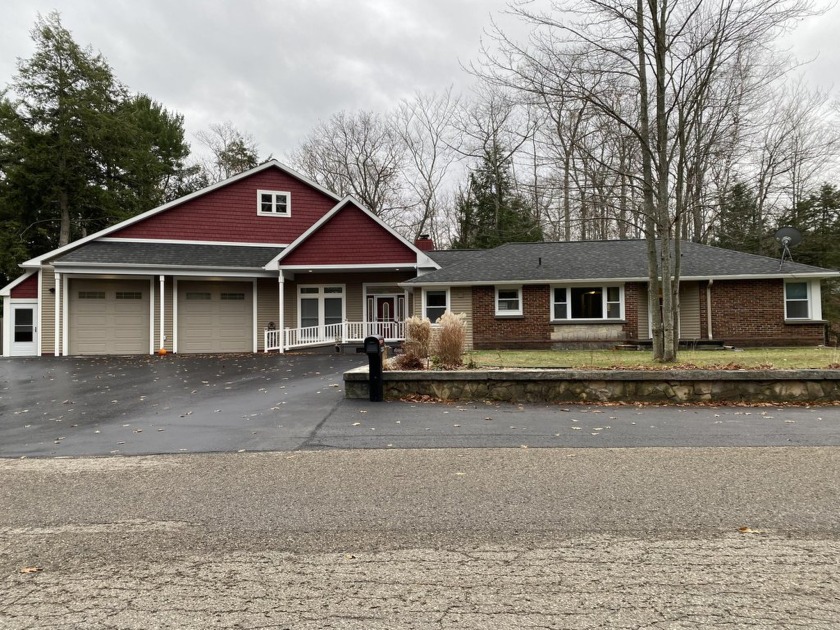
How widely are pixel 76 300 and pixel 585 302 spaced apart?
61.9 ft

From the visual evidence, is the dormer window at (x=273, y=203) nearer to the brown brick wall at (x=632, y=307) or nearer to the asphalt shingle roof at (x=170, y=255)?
the asphalt shingle roof at (x=170, y=255)

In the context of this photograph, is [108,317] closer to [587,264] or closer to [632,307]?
[587,264]

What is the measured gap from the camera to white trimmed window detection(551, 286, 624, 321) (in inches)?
718

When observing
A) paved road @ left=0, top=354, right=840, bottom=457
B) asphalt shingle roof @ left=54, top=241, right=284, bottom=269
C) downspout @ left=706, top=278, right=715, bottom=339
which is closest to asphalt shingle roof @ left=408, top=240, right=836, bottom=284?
downspout @ left=706, top=278, right=715, bottom=339

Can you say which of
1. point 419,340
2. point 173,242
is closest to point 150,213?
point 173,242

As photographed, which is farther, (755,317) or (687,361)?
(755,317)

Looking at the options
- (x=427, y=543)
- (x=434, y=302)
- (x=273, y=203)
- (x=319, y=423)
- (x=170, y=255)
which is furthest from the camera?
(x=273, y=203)

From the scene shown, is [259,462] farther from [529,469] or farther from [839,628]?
[839,628]

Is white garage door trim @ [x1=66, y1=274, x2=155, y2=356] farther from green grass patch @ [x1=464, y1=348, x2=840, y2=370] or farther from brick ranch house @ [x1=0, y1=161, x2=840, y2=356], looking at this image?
green grass patch @ [x1=464, y1=348, x2=840, y2=370]

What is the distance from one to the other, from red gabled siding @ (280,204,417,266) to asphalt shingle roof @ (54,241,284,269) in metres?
1.96

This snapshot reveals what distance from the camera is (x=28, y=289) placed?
1961cm

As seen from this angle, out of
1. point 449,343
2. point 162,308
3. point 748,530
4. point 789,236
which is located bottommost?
point 748,530

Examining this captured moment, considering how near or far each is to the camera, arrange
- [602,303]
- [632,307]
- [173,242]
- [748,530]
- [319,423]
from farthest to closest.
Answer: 1. [173,242]
2. [602,303]
3. [632,307]
4. [319,423]
5. [748,530]

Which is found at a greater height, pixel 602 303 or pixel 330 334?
pixel 602 303
